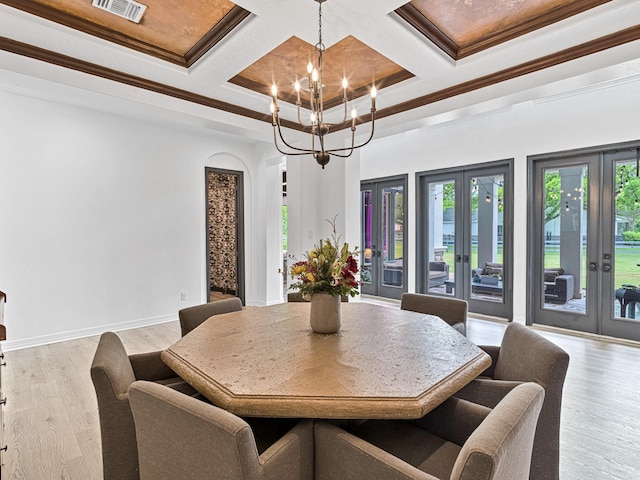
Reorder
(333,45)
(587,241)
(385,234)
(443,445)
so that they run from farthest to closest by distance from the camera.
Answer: (385,234) → (587,241) → (333,45) → (443,445)

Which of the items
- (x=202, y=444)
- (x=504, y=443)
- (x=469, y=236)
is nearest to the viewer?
(x=504, y=443)

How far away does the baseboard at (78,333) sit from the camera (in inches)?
167

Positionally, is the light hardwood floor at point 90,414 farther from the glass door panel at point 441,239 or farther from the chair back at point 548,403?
the glass door panel at point 441,239

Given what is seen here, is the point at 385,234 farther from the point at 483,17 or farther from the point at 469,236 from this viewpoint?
the point at 483,17

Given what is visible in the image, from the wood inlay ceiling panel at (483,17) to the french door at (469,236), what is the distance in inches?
118

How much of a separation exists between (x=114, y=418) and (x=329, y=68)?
3.21m

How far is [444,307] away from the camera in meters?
2.81

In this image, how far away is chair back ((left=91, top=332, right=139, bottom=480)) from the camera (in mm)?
1457

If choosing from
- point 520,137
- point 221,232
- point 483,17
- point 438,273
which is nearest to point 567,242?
point 520,137

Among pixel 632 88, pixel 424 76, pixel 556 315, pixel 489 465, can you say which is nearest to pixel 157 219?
pixel 424 76

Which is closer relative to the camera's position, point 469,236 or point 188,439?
point 188,439

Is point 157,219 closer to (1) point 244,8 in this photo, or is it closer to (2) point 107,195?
(2) point 107,195

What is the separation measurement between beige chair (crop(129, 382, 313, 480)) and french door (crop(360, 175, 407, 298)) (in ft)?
18.3

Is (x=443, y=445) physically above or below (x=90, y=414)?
above
